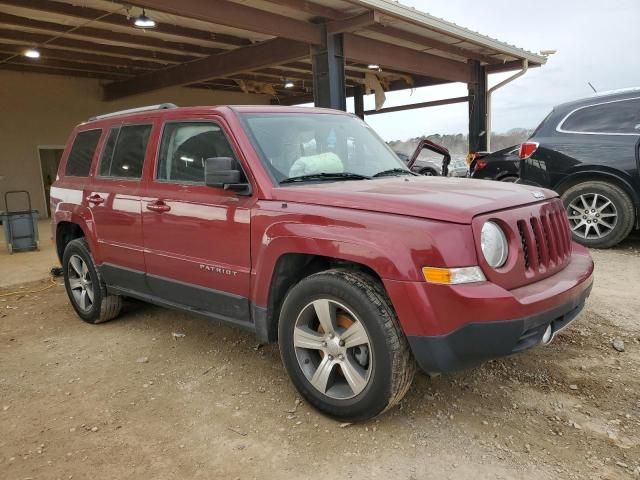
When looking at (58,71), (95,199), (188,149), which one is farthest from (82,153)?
(58,71)

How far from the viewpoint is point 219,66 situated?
12.1 m

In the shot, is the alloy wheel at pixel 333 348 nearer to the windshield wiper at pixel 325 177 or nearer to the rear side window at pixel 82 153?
the windshield wiper at pixel 325 177

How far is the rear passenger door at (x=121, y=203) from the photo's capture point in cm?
402

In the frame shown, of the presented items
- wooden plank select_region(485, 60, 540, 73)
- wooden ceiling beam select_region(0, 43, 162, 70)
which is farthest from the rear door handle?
wooden plank select_region(485, 60, 540, 73)

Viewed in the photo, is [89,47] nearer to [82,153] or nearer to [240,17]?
[240,17]

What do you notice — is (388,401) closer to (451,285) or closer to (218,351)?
(451,285)

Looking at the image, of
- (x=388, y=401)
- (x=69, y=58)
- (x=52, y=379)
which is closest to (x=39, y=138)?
(x=69, y=58)

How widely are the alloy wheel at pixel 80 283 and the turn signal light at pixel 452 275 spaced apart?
11.4ft

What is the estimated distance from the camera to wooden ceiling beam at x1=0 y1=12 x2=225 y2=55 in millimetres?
9227

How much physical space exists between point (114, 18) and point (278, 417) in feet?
28.6

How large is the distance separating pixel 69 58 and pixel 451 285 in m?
12.9

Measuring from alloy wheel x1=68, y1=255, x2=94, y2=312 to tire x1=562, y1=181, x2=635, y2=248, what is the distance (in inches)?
231

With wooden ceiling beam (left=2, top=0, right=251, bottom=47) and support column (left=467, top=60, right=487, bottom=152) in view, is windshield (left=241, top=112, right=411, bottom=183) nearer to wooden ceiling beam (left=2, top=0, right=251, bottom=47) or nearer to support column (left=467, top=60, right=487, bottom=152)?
wooden ceiling beam (left=2, top=0, right=251, bottom=47)

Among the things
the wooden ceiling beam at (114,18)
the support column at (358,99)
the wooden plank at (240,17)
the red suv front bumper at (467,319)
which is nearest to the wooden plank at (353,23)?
the wooden plank at (240,17)
